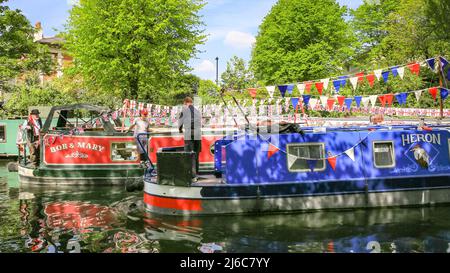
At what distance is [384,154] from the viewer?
35.3 ft

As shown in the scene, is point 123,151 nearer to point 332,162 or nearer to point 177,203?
point 177,203

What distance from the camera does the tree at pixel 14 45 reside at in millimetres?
27422

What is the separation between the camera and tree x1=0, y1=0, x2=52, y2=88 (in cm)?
2742

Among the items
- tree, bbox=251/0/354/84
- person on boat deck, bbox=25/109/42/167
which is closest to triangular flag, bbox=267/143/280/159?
person on boat deck, bbox=25/109/42/167

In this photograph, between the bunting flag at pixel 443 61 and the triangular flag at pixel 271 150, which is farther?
the bunting flag at pixel 443 61

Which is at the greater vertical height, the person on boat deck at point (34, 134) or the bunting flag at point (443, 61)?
the bunting flag at point (443, 61)

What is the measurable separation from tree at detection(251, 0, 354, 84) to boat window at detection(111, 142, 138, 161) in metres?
23.6

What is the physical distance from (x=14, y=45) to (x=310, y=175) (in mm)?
25523

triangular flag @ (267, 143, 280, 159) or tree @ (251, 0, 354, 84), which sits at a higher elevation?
tree @ (251, 0, 354, 84)

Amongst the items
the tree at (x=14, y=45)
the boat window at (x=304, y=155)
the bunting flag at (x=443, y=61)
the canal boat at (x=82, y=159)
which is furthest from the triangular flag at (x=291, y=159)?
the tree at (x=14, y=45)

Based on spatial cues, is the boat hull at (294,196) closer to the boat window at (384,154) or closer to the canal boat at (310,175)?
the canal boat at (310,175)

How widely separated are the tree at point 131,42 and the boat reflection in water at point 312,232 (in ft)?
54.0

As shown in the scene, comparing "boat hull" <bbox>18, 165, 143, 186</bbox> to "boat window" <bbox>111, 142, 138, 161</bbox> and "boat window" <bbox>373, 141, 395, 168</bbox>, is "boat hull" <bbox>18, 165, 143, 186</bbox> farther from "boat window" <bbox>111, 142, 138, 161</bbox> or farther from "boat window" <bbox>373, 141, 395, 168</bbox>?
"boat window" <bbox>373, 141, 395, 168</bbox>

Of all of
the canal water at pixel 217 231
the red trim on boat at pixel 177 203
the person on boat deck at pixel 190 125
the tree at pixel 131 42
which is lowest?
the canal water at pixel 217 231
